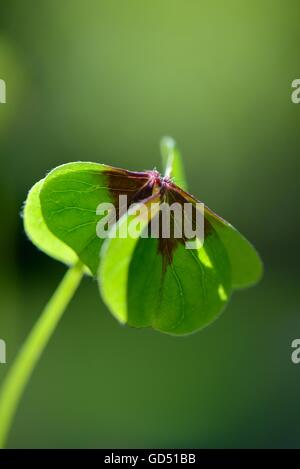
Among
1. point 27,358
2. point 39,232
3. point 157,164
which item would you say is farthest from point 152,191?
point 157,164

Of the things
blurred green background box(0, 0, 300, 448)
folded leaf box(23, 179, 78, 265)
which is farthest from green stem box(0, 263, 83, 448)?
blurred green background box(0, 0, 300, 448)

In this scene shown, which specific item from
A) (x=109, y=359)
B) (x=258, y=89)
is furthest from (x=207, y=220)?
(x=258, y=89)

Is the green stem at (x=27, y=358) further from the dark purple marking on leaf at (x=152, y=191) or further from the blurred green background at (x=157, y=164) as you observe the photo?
the blurred green background at (x=157, y=164)

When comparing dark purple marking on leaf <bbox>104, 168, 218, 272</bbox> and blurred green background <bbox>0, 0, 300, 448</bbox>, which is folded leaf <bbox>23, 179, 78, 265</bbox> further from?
blurred green background <bbox>0, 0, 300, 448</bbox>

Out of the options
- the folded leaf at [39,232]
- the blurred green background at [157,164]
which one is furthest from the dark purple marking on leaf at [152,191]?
the blurred green background at [157,164]

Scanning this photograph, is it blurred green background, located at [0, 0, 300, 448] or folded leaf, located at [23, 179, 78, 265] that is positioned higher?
blurred green background, located at [0, 0, 300, 448]

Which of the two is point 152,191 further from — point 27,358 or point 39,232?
point 27,358
